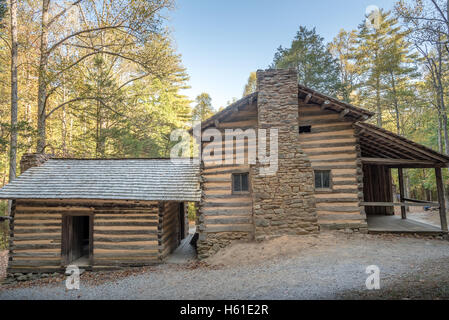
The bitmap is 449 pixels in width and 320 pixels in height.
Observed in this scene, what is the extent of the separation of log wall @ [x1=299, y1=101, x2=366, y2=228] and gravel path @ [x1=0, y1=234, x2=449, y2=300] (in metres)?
1.02

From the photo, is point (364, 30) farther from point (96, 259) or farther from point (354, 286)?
point (96, 259)

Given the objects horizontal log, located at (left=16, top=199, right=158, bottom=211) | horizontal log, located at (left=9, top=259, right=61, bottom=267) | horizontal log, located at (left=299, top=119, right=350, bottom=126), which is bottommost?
horizontal log, located at (left=9, top=259, right=61, bottom=267)

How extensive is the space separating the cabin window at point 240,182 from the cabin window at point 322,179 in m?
3.05

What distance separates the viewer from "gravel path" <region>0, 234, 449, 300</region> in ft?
16.9

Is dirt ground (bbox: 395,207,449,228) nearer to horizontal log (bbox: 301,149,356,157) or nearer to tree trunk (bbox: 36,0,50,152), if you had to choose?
horizontal log (bbox: 301,149,356,157)

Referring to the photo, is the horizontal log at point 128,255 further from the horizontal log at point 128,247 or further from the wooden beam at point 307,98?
the wooden beam at point 307,98

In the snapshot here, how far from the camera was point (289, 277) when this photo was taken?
5.88 m

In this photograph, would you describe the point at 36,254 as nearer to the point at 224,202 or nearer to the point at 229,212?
the point at 224,202

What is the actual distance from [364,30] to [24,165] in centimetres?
2678

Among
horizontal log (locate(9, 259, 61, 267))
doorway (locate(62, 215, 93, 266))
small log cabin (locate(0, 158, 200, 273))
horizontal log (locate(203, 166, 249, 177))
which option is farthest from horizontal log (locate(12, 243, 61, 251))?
horizontal log (locate(203, 166, 249, 177))

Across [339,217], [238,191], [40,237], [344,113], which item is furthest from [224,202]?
[40,237]

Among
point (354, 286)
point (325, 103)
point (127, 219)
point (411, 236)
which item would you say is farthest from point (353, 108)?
point (127, 219)
